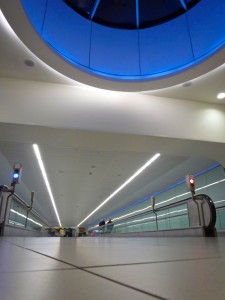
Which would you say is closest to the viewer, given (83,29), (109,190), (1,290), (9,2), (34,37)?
(1,290)

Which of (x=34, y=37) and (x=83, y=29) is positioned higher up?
(x=83, y=29)

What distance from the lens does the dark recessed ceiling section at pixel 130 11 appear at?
611 centimetres

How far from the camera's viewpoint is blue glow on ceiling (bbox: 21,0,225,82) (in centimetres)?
561

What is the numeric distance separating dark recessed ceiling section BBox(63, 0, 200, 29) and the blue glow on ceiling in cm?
4

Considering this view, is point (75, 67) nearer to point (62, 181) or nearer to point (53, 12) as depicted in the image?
point (53, 12)

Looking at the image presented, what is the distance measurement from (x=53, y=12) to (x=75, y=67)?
149 centimetres

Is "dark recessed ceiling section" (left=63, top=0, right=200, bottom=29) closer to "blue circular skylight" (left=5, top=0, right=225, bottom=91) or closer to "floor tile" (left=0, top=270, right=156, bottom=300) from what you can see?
"blue circular skylight" (left=5, top=0, right=225, bottom=91)

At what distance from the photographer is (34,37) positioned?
16.1 feet

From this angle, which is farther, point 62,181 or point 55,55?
point 62,181

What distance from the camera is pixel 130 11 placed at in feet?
21.2

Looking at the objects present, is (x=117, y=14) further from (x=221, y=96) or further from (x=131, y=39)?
(x=221, y=96)

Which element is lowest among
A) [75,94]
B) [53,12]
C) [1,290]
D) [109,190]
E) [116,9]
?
[1,290]

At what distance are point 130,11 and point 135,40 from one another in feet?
2.58

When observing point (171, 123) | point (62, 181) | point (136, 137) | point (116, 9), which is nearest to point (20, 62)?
point (116, 9)
